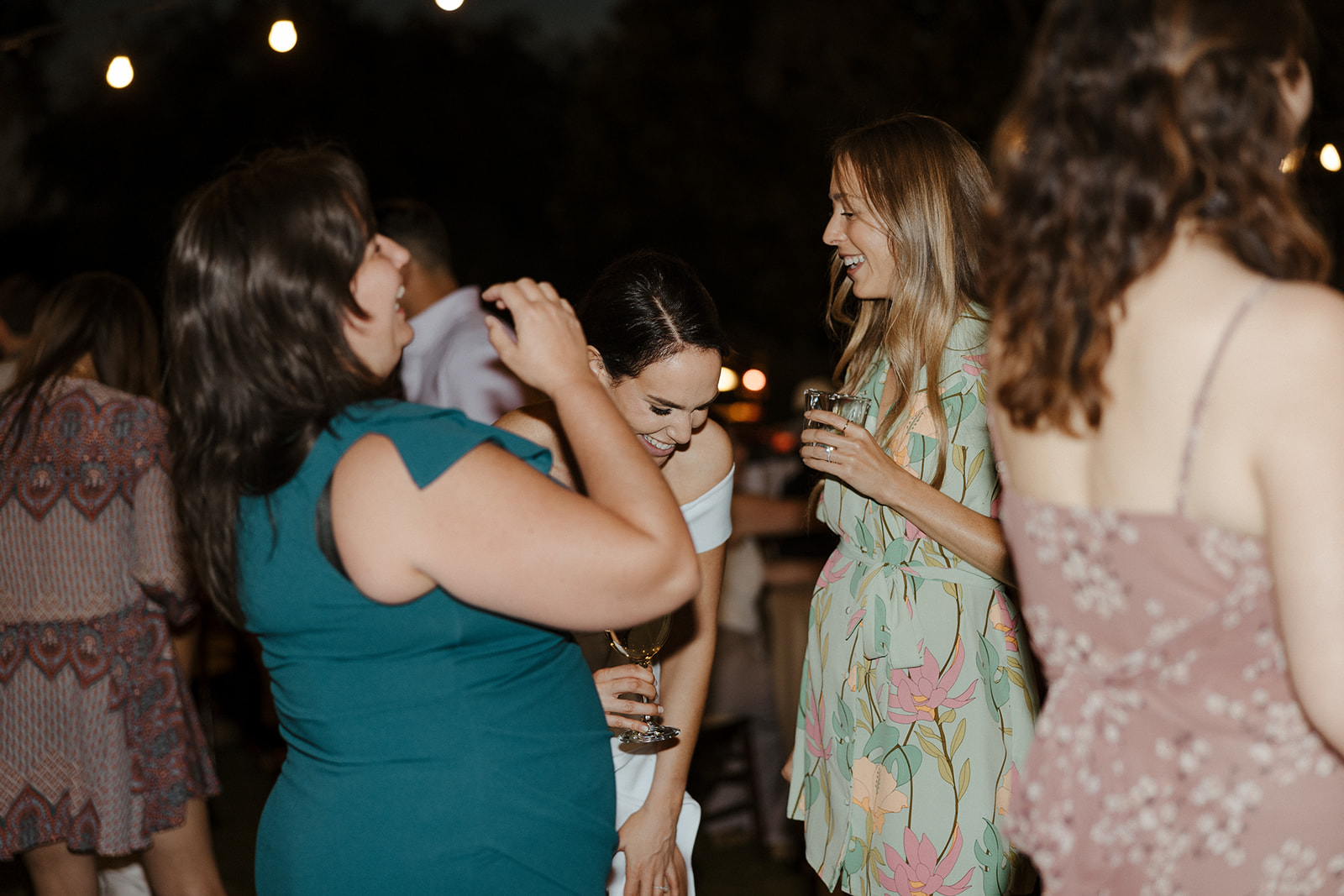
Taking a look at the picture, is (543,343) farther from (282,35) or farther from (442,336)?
(282,35)

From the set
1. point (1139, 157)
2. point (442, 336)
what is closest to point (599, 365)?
point (1139, 157)

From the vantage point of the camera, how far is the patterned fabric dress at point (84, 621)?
9.53 feet

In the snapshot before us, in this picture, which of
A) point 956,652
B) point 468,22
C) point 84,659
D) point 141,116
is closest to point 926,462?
point 956,652

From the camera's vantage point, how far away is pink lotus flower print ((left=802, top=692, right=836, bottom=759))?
2.31 metres

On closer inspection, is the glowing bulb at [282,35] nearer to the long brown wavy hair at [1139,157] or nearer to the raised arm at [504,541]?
the raised arm at [504,541]

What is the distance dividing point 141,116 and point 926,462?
64.5 feet

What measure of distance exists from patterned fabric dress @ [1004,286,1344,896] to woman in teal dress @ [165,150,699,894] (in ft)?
1.55

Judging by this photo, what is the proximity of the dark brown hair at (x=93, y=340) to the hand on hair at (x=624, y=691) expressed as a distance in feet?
6.14

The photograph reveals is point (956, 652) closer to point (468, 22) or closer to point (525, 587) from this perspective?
point (525, 587)

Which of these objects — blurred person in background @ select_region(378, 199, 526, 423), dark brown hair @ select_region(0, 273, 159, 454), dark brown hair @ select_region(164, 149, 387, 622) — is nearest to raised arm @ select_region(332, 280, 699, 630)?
dark brown hair @ select_region(164, 149, 387, 622)

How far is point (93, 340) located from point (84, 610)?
76 cm

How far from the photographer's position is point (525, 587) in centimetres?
124

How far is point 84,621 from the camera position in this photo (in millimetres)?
2986

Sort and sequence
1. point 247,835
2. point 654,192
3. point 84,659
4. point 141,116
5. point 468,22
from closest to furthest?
point 84,659
point 247,835
point 654,192
point 141,116
point 468,22
